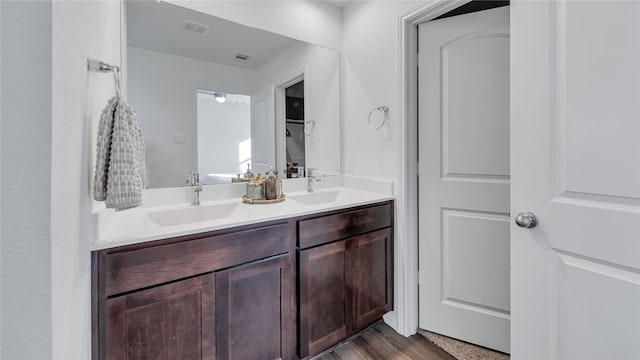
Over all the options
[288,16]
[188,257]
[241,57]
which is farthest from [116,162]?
[288,16]

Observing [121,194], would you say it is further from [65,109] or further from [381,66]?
[381,66]

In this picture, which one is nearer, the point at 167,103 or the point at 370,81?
the point at 167,103

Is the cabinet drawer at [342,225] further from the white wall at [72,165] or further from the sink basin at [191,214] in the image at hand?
the white wall at [72,165]

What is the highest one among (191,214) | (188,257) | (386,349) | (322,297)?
(191,214)

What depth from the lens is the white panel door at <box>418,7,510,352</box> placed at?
1.56 m

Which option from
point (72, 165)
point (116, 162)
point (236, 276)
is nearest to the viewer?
point (72, 165)

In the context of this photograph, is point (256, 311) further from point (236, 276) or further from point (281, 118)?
point (281, 118)

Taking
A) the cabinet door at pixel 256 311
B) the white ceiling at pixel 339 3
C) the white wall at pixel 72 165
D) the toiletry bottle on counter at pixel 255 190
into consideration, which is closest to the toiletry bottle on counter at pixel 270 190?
the toiletry bottle on counter at pixel 255 190

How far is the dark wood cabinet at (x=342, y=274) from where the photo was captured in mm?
1468

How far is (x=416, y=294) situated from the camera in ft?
6.06

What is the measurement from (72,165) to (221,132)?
115cm
